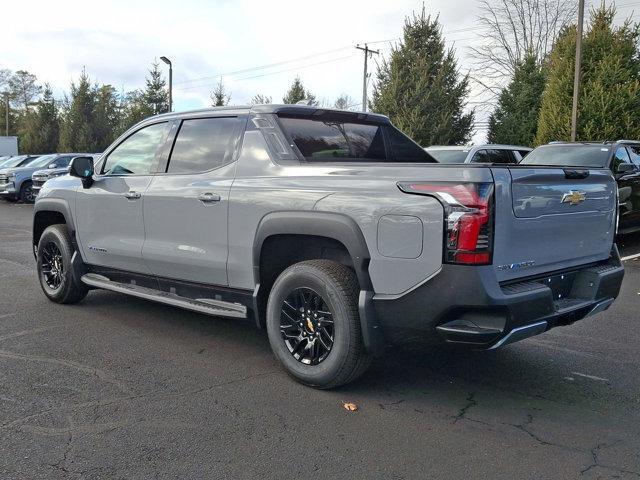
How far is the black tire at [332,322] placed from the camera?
12.3 feet

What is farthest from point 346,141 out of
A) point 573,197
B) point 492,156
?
point 492,156

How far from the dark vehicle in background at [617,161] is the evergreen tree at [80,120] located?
32085 mm

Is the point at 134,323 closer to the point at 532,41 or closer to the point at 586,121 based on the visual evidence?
the point at 586,121

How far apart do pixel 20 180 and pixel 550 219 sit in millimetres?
21410

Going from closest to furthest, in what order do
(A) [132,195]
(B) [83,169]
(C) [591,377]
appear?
(C) [591,377]
(A) [132,195]
(B) [83,169]

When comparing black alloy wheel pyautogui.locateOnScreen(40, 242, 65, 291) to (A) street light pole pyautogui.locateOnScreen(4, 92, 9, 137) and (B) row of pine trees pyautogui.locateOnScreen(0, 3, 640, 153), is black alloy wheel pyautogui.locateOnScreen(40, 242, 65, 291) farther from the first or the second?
(A) street light pole pyautogui.locateOnScreen(4, 92, 9, 137)

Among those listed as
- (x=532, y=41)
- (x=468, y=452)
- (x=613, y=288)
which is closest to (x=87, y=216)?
(x=468, y=452)

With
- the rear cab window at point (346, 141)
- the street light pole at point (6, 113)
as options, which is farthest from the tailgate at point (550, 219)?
the street light pole at point (6, 113)

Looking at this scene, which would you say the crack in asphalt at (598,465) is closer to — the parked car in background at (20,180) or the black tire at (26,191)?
the parked car in background at (20,180)

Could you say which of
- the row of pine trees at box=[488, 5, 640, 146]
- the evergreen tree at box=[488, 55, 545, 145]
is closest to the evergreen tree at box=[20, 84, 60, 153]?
the evergreen tree at box=[488, 55, 545, 145]

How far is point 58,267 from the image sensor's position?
6340 millimetres

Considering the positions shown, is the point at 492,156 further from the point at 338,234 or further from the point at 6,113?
the point at 6,113

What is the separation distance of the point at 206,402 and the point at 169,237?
5.12ft

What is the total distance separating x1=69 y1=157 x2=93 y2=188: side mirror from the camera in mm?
5711
